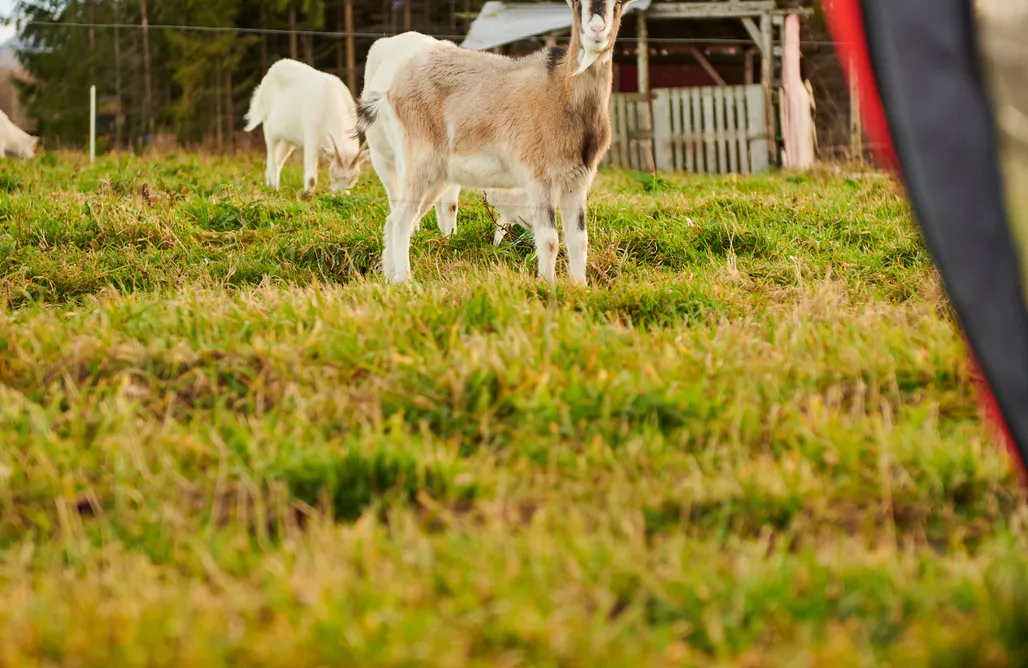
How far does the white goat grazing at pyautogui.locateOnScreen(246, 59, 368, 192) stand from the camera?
1116 cm

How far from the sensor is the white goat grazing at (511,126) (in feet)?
20.5

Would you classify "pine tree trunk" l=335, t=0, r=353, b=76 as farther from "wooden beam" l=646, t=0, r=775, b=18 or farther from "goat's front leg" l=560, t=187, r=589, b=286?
"goat's front leg" l=560, t=187, r=589, b=286

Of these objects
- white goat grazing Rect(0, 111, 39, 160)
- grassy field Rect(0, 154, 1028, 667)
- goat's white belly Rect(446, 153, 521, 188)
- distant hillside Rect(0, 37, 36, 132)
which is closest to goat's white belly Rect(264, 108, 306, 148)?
goat's white belly Rect(446, 153, 521, 188)

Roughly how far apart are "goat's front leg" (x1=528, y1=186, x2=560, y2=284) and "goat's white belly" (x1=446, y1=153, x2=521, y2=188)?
0.86ft

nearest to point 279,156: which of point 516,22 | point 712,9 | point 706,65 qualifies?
point 516,22

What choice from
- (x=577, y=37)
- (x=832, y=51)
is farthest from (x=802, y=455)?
(x=832, y=51)

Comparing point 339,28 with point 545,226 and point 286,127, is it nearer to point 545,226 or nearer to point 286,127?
point 286,127

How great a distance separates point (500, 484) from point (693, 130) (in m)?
15.5

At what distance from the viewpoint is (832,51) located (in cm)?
2395

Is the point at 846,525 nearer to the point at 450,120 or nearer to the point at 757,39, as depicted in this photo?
the point at 450,120

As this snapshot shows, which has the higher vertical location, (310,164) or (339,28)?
(339,28)

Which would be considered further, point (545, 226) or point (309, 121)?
point (309, 121)

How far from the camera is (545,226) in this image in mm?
6281

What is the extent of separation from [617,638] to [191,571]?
1.04 metres
